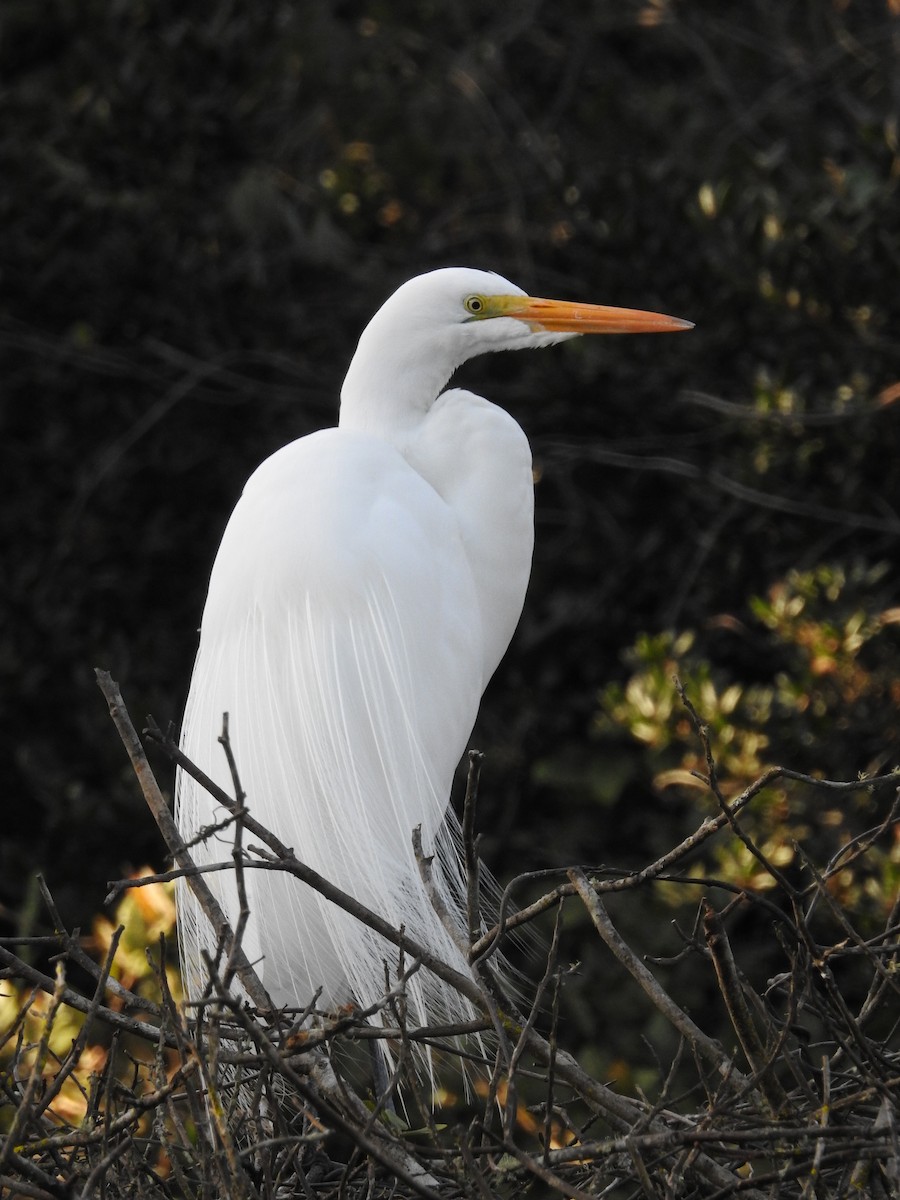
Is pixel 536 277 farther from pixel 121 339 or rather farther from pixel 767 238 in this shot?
pixel 121 339

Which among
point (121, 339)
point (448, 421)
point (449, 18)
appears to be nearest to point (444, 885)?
point (448, 421)

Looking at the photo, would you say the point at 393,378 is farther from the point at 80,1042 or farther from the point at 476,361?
the point at 476,361

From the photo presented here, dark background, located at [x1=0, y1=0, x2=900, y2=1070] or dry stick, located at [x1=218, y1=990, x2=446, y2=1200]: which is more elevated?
dry stick, located at [x1=218, y1=990, x2=446, y2=1200]

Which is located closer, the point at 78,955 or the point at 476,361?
the point at 78,955

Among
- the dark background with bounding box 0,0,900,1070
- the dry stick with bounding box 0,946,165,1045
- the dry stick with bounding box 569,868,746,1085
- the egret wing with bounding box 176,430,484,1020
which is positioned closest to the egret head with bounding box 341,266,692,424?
the egret wing with bounding box 176,430,484,1020

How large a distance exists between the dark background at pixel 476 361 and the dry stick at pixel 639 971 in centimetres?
190

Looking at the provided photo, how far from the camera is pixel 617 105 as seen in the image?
4770mm

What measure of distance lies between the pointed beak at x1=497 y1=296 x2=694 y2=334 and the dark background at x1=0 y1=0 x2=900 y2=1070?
2.28 feet

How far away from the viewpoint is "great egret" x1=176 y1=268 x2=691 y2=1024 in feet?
7.73

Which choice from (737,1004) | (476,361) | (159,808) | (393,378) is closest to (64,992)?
(159,808)

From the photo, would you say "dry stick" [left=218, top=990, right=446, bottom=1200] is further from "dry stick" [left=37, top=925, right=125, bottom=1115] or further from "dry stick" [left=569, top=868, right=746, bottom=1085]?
"dry stick" [left=569, top=868, right=746, bottom=1085]

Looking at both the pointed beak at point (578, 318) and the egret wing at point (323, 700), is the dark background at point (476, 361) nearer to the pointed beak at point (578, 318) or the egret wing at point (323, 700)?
the pointed beak at point (578, 318)

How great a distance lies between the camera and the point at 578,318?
2617 mm

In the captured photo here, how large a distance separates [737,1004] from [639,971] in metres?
0.11
